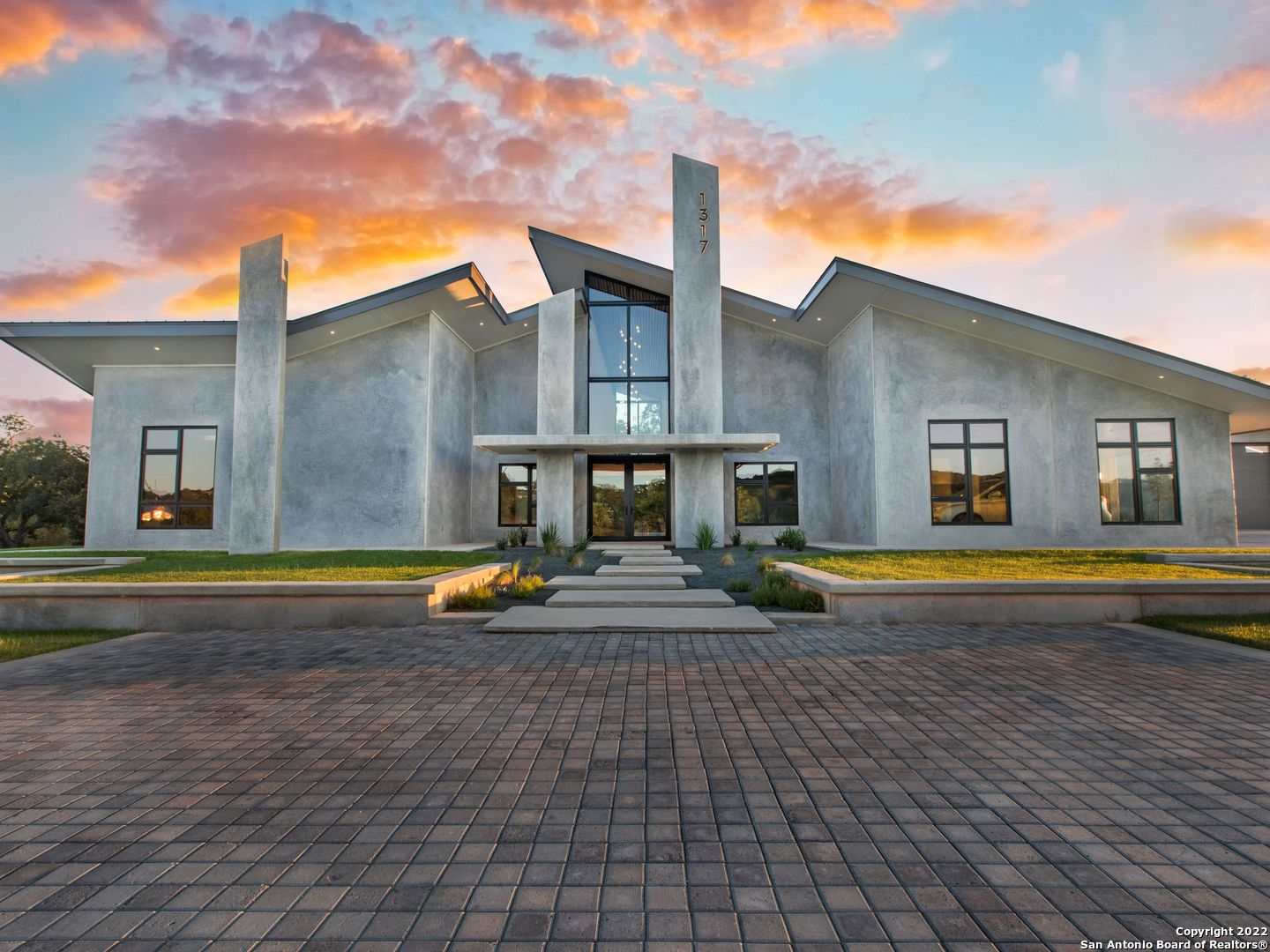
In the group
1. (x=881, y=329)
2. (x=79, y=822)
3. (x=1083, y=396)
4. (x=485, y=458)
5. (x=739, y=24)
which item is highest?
(x=739, y=24)

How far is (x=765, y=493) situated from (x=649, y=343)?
22.2ft

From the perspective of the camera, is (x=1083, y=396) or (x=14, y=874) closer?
(x=14, y=874)

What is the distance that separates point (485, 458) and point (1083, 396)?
19.3 meters

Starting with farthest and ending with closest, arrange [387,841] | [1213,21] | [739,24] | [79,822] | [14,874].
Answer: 1. [1213,21]
2. [739,24]
3. [79,822]
4. [387,841]
5. [14,874]

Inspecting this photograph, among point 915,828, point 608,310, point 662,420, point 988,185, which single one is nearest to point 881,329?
point 988,185

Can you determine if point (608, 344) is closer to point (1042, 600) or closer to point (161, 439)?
point (161, 439)

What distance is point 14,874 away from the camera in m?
2.25

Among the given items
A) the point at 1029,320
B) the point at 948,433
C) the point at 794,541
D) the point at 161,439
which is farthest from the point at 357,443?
the point at 1029,320

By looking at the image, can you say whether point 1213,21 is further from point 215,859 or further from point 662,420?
point 215,859

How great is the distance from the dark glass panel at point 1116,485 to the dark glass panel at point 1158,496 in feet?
1.18

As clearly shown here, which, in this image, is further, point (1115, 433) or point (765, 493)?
point (765, 493)

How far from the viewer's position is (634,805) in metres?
2.80

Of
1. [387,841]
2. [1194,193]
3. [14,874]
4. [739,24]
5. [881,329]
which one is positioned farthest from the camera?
[881,329]

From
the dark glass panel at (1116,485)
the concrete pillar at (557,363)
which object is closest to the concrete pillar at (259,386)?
the concrete pillar at (557,363)
